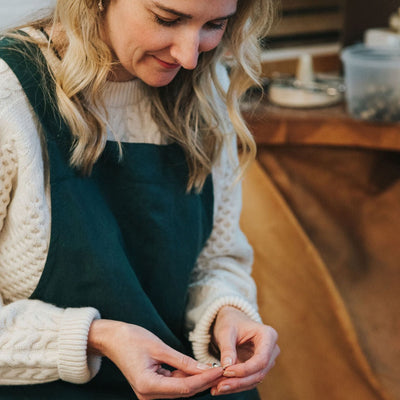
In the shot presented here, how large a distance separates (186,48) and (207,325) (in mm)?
498

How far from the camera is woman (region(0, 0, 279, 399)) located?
0.87 metres

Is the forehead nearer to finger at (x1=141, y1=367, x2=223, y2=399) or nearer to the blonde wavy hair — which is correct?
the blonde wavy hair

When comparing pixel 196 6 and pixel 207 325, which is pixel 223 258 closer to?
pixel 207 325

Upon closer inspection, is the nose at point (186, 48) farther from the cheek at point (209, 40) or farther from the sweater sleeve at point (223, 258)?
the sweater sleeve at point (223, 258)

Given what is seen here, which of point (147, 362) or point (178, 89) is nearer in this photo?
point (147, 362)

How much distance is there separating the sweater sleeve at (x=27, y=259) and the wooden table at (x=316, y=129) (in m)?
0.85

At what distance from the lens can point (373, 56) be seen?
66.3 inches

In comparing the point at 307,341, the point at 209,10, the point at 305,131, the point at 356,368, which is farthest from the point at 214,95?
the point at 356,368

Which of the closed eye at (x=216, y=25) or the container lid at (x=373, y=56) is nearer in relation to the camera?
the closed eye at (x=216, y=25)

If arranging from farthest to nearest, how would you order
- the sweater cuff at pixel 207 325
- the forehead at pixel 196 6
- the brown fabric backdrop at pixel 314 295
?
the brown fabric backdrop at pixel 314 295 < the sweater cuff at pixel 207 325 < the forehead at pixel 196 6

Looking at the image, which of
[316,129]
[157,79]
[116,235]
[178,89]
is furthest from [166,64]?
[316,129]

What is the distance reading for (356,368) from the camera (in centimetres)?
150

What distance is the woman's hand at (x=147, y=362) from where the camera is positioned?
85 cm

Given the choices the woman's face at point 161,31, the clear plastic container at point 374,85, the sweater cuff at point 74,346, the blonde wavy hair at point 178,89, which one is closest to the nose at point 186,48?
the woman's face at point 161,31
